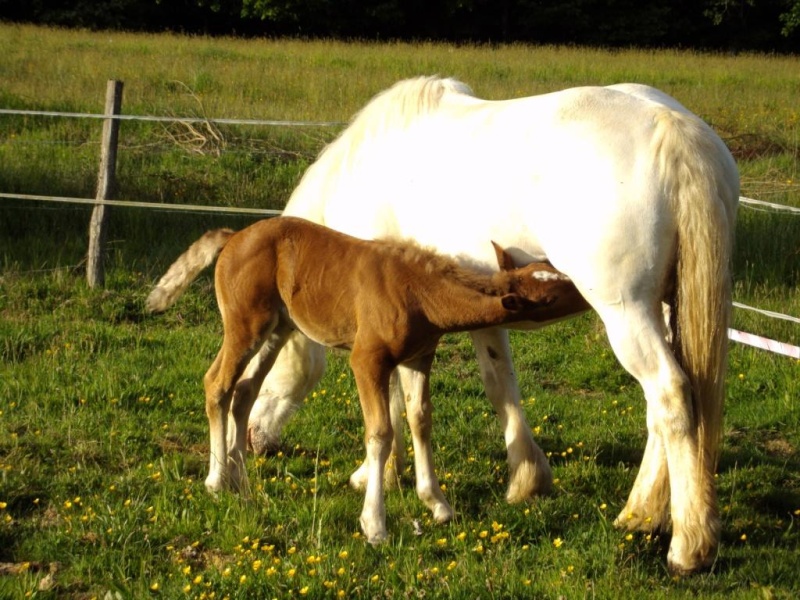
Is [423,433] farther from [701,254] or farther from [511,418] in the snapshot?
[701,254]

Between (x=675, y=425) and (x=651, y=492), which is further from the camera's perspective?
(x=651, y=492)

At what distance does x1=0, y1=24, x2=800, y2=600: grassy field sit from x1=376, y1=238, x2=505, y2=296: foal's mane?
40.9 inches

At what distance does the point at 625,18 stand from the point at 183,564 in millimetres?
32898

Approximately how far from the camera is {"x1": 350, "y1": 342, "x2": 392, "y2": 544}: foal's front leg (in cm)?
431

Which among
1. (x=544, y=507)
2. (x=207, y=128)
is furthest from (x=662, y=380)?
(x=207, y=128)

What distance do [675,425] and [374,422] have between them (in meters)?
1.28

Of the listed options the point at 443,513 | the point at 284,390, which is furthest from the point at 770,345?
the point at 284,390

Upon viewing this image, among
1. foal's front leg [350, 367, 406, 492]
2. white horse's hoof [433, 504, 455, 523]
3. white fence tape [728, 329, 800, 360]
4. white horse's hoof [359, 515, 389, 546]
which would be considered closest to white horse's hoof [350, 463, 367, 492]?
foal's front leg [350, 367, 406, 492]

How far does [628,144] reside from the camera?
412 centimetres

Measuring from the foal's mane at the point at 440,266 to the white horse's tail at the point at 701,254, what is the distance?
78 centimetres

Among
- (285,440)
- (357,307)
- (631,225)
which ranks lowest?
(285,440)

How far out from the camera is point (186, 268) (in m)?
4.95

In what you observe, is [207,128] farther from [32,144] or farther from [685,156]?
[685,156]

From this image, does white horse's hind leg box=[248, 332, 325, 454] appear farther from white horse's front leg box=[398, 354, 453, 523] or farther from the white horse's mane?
the white horse's mane
